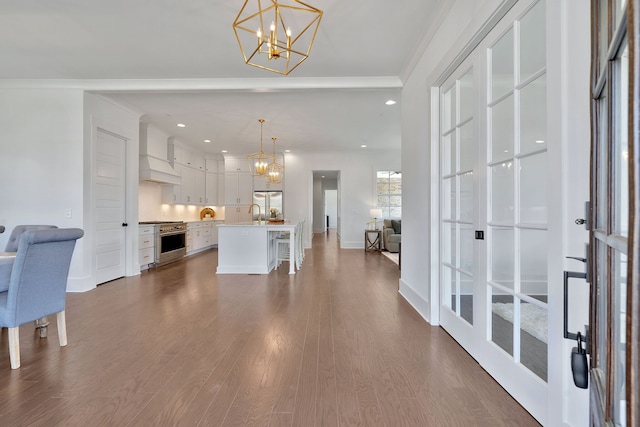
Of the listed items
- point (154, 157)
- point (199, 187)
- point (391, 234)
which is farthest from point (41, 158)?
point (391, 234)

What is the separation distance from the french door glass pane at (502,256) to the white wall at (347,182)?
6.76 m

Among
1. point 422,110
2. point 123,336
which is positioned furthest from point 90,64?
point 422,110

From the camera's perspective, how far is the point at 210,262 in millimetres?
6551

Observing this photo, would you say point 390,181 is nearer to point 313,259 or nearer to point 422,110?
point 313,259

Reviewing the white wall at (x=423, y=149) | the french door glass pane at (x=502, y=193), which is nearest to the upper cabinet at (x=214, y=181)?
the white wall at (x=423, y=149)

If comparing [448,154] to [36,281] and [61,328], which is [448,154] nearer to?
[36,281]

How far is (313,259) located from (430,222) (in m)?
4.23

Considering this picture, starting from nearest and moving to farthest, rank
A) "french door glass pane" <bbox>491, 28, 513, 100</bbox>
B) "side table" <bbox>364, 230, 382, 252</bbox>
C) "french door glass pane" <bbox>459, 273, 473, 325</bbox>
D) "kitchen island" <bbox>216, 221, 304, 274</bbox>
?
"french door glass pane" <bbox>491, 28, 513, 100</bbox> < "french door glass pane" <bbox>459, 273, 473, 325</bbox> < "kitchen island" <bbox>216, 221, 304, 274</bbox> < "side table" <bbox>364, 230, 382, 252</bbox>

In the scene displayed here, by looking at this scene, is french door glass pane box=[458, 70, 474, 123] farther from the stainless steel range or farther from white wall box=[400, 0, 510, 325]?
the stainless steel range

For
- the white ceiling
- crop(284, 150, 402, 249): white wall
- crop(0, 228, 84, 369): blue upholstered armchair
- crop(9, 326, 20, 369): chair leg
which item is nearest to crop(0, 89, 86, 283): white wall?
the white ceiling

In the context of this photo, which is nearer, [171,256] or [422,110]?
[422,110]

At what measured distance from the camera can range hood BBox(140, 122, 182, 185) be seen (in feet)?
19.9

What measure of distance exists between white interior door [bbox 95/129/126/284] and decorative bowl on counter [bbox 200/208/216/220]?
3.86 metres

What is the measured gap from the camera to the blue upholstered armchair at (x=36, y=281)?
2.04m
